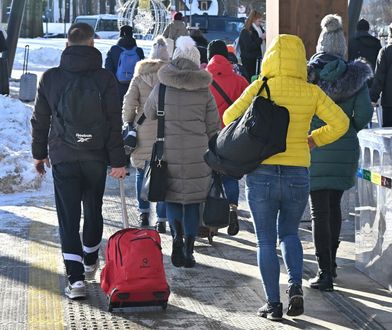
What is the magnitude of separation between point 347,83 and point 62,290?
248 cm

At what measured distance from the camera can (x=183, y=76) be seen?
24.3ft

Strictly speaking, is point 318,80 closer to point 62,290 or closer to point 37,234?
point 62,290

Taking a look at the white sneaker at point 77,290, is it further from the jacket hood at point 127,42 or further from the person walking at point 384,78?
the jacket hood at point 127,42

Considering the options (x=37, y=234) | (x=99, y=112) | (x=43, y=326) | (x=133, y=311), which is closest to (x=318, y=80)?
(x=99, y=112)

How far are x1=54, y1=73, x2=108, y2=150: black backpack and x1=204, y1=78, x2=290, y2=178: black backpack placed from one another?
99 cm

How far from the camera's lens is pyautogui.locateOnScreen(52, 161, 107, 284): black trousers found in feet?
21.6

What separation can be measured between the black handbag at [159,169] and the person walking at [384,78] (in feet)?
13.3

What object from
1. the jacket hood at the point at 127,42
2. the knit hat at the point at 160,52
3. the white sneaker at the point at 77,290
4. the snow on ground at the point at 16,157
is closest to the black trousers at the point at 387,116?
the knit hat at the point at 160,52

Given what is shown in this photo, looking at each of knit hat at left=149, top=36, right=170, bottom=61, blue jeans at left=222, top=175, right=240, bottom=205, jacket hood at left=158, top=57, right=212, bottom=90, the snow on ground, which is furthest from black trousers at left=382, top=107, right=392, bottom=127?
jacket hood at left=158, top=57, right=212, bottom=90

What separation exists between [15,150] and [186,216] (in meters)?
5.11

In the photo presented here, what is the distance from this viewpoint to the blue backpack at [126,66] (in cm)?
Result: 1283

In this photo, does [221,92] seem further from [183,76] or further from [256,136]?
[256,136]

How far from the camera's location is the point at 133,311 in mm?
6340

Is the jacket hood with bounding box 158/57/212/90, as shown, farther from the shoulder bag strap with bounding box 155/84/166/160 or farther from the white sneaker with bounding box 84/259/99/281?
the white sneaker with bounding box 84/259/99/281
